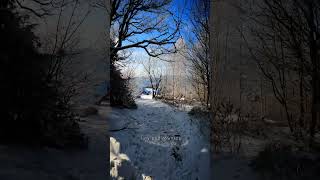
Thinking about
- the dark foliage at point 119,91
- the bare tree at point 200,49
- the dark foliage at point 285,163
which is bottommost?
the dark foliage at point 285,163

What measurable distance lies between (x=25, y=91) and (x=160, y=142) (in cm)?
115

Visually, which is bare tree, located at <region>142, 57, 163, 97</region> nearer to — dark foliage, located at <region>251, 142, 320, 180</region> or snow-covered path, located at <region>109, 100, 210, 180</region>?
snow-covered path, located at <region>109, 100, 210, 180</region>

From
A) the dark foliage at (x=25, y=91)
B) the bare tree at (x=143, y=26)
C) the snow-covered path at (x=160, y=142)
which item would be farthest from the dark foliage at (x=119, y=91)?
the dark foliage at (x=25, y=91)

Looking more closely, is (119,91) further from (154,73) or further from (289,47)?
(289,47)

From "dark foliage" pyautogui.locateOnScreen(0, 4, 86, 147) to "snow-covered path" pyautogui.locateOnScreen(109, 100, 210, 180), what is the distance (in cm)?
48

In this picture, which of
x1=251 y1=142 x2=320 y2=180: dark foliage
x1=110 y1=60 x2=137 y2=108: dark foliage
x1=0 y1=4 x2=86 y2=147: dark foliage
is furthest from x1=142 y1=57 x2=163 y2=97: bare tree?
x1=251 y1=142 x2=320 y2=180: dark foliage

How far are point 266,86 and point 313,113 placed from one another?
0.44m

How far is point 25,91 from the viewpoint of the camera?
288 cm

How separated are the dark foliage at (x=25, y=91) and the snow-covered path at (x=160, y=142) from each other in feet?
1.58

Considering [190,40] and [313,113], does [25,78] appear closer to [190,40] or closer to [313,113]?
[190,40]

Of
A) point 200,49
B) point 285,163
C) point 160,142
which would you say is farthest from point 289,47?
point 160,142

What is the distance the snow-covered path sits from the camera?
3.12 m

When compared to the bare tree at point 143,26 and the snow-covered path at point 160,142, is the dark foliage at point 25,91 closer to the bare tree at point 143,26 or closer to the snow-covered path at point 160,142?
the snow-covered path at point 160,142

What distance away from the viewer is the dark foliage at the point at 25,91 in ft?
9.33
